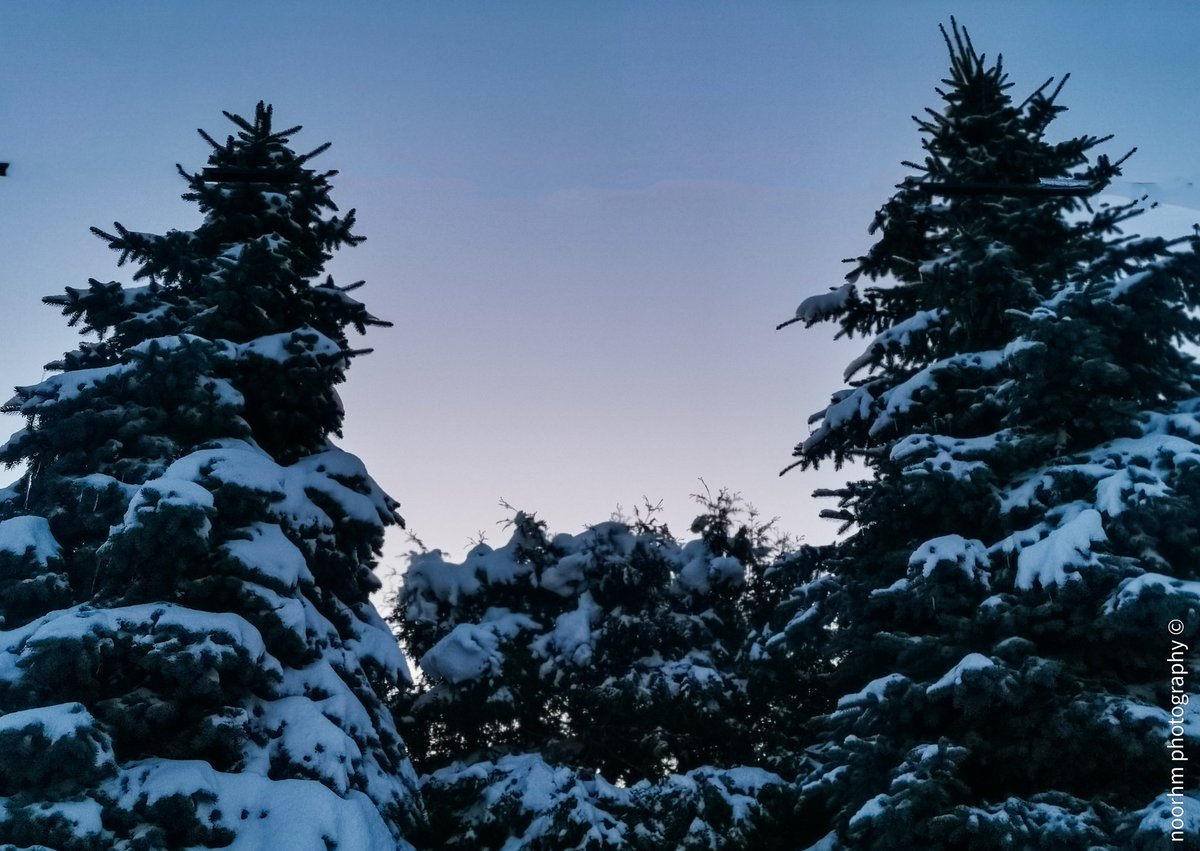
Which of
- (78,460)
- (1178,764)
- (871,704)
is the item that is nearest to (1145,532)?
(1178,764)

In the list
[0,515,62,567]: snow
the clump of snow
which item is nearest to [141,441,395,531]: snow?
[0,515,62,567]: snow

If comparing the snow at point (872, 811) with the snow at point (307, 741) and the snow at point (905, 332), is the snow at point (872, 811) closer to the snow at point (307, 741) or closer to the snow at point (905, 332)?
the snow at point (307, 741)

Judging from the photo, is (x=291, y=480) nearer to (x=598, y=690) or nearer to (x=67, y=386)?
(x=67, y=386)

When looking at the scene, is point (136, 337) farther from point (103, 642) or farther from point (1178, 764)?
point (1178, 764)

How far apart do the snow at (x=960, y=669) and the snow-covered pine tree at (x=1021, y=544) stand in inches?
0.9

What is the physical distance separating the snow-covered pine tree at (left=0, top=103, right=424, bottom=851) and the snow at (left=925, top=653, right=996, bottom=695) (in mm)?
5519

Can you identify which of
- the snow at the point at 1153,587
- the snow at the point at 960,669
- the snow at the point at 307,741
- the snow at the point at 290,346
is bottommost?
the snow at the point at 960,669

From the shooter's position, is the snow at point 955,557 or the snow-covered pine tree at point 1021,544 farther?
the snow at point 955,557

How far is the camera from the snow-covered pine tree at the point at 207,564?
729 cm

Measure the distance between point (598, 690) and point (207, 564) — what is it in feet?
27.3

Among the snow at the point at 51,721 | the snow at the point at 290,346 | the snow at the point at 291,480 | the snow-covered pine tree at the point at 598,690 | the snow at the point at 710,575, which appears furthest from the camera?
the snow at the point at 710,575

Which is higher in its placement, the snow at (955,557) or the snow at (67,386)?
the snow at (67,386)

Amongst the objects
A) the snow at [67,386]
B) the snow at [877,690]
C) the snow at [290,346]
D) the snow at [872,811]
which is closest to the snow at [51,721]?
the snow at [67,386]

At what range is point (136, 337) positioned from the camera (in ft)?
35.5
